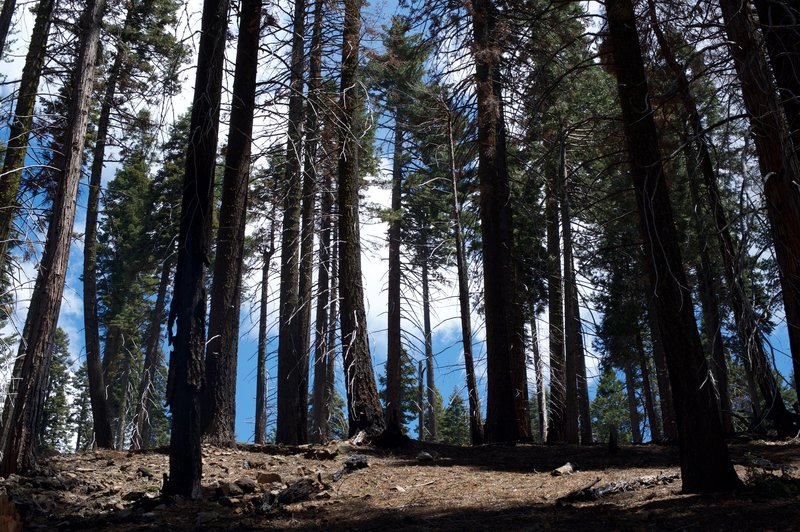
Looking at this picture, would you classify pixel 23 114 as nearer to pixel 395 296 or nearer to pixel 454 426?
pixel 395 296

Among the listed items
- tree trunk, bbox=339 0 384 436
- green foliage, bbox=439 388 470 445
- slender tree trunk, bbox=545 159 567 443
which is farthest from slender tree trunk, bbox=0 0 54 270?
green foliage, bbox=439 388 470 445

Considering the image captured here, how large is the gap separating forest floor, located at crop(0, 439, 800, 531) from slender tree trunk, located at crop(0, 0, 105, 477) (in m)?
0.51

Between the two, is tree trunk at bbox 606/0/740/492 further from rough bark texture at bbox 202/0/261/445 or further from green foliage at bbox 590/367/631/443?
green foliage at bbox 590/367/631/443

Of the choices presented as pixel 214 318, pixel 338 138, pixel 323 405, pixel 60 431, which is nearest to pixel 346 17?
pixel 338 138

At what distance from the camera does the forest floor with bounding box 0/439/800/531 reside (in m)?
6.03

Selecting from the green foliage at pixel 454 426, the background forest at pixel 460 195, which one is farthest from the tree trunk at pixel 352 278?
the green foliage at pixel 454 426

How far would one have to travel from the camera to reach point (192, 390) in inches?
283

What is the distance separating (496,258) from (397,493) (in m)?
6.95

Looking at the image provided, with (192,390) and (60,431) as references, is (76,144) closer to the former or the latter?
(192,390)

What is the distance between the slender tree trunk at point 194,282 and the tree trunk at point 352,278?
3352 millimetres

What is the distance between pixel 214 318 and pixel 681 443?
Answer: 21.9 feet

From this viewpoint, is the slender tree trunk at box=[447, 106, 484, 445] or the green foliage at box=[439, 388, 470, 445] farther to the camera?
the green foliage at box=[439, 388, 470, 445]

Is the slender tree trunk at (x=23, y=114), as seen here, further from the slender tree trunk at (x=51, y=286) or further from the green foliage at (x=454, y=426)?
the green foliage at (x=454, y=426)

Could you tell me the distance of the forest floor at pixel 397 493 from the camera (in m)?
6.03
